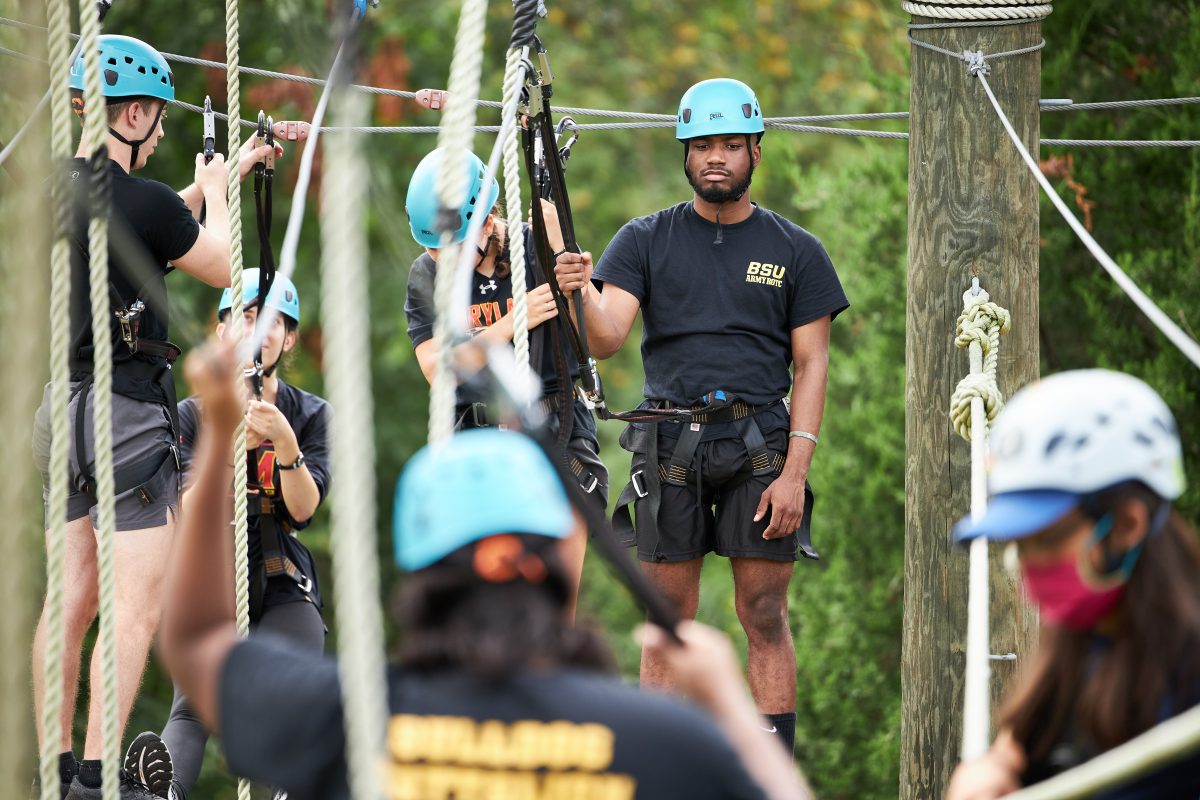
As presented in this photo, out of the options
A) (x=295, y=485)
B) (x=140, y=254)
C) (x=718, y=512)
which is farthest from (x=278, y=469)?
(x=718, y=512)

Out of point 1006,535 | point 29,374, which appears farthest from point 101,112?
point 1006,535

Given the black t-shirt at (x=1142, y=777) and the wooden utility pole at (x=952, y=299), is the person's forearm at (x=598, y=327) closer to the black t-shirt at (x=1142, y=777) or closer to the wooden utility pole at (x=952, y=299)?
the wooden utility pole at (x=952, y=299)

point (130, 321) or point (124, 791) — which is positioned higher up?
point (130, 321)

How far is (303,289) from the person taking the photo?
42.8 ft

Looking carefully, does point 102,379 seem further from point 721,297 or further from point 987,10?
point 987,10

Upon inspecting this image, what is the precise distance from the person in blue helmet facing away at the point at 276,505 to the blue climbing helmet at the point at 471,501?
2.51m

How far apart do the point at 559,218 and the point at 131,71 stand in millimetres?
1214

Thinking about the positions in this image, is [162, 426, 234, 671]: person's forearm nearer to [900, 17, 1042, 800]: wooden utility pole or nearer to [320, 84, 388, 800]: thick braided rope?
[320, 84, 388, 800]: thick braided rope

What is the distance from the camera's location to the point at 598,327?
4543 mm

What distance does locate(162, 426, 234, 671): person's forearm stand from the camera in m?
1.93

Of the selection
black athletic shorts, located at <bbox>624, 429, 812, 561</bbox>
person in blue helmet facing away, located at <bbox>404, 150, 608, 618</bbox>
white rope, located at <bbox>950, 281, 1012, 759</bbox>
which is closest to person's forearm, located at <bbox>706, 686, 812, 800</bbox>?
white rope, located at <bbox>950, 281, 1012, 759</bbox>

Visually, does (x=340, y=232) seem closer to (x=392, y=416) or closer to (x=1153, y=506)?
(x=1153, y=506)

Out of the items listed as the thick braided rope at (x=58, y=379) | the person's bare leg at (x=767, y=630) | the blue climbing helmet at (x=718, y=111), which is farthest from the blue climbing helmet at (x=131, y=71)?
the person's bare leg at (x=767, y=630)

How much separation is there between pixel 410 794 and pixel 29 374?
0.66m
